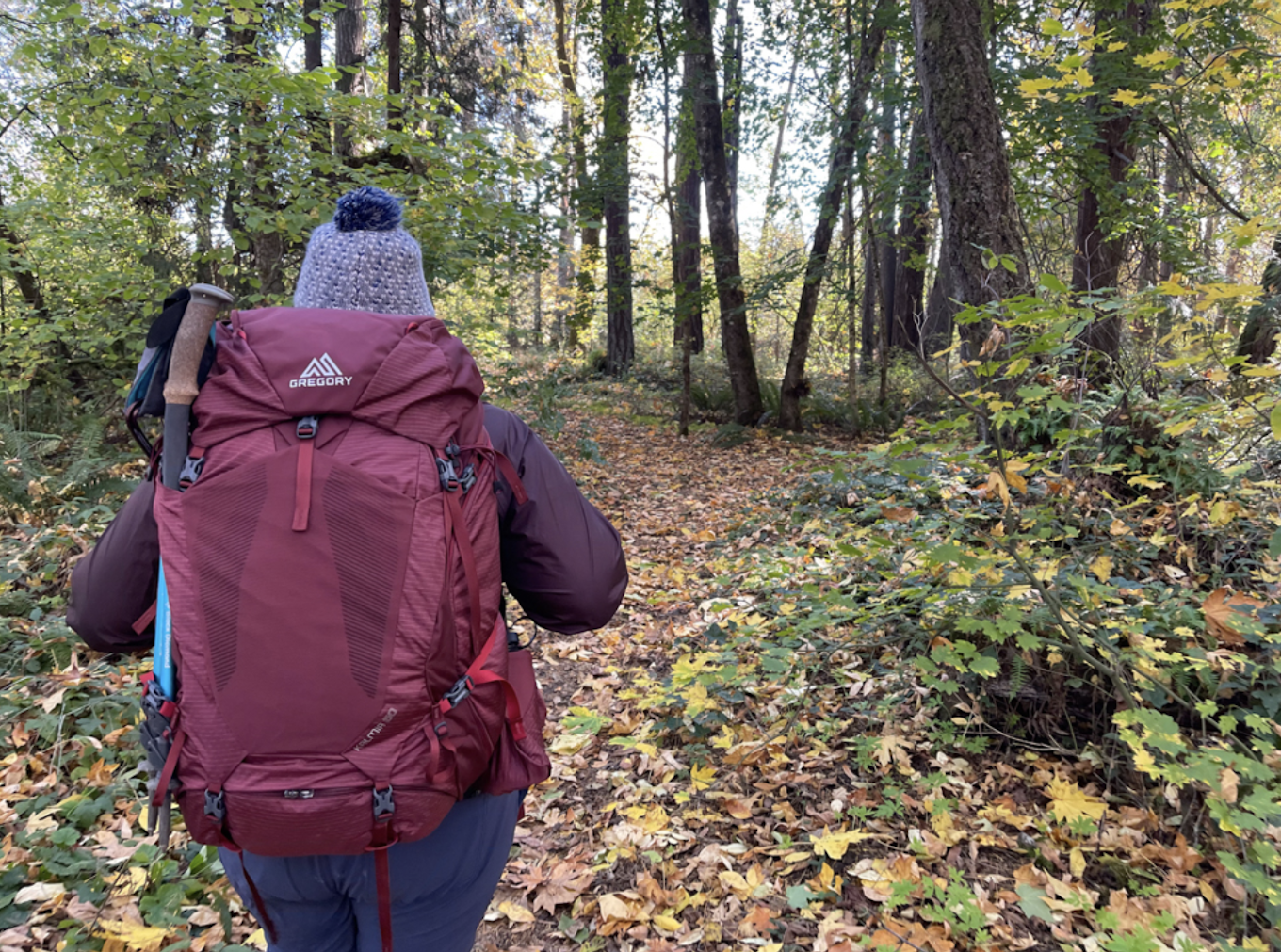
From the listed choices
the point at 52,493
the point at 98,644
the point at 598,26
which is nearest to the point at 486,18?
the point at 598,26

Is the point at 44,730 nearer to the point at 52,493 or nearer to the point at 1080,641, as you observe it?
the point at 52,493

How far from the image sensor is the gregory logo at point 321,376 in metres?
1.13

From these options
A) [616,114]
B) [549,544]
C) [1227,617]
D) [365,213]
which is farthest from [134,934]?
[616,114]

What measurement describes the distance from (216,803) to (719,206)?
10178mm

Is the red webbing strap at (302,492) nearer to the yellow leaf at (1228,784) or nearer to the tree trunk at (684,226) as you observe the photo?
the yellow leaf at (1228,784)

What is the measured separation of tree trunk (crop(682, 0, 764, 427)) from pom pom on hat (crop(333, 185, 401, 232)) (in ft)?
28.4

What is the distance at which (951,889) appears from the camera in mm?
2357

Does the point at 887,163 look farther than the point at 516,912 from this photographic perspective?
Yes

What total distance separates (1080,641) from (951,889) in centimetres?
108

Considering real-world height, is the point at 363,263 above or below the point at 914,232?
below

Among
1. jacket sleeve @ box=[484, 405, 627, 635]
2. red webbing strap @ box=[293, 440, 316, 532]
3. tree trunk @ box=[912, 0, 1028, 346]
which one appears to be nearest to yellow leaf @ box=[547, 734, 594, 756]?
jacket sleeve @ box=[484, 405, 627, 635]

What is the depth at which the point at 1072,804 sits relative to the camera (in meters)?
2.57

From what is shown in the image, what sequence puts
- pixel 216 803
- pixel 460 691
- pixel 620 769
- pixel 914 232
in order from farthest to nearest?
pixel 914 232
pixel 620 769
pixel 460 691
pixel 216 803

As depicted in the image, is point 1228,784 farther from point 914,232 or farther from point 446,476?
point 914,232
